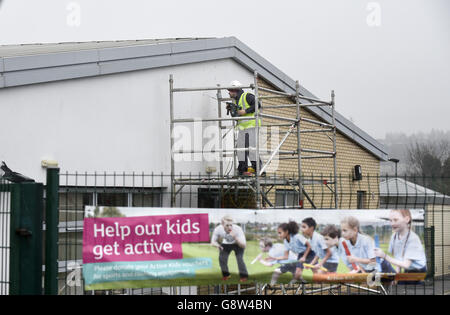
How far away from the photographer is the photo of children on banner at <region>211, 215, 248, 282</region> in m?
7.34

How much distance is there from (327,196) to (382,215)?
7.89 metres

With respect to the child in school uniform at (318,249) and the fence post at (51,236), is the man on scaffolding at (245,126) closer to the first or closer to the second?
the child in school uniform at (318,249)

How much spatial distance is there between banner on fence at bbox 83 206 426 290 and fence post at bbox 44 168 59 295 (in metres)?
0.39

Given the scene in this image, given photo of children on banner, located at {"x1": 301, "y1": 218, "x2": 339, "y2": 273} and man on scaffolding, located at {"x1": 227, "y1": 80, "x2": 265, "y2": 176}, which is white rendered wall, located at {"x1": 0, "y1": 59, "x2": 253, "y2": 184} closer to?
man on scaffolding, located at {"x1": 227, "y1": 80, "x2": 265, "y2": 176}

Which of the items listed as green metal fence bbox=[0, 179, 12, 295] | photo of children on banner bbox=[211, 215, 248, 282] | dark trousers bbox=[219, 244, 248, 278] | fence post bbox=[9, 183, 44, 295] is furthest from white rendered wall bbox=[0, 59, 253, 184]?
dark trousers bbox=[219, 244, 248, 278]

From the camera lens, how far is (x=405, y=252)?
7418 millimetres

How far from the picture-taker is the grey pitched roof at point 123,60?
8656 mm

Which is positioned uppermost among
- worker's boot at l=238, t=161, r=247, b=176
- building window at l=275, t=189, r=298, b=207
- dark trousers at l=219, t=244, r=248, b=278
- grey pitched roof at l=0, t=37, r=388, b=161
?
grey pitched roof at l=0, t=37, r=388, b=161

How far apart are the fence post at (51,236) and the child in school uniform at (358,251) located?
3.44 m

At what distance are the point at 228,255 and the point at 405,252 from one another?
2.18 metres

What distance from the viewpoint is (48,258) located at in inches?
278

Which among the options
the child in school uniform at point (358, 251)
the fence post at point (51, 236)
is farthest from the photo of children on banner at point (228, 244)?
the fence post at point (51, 236)
